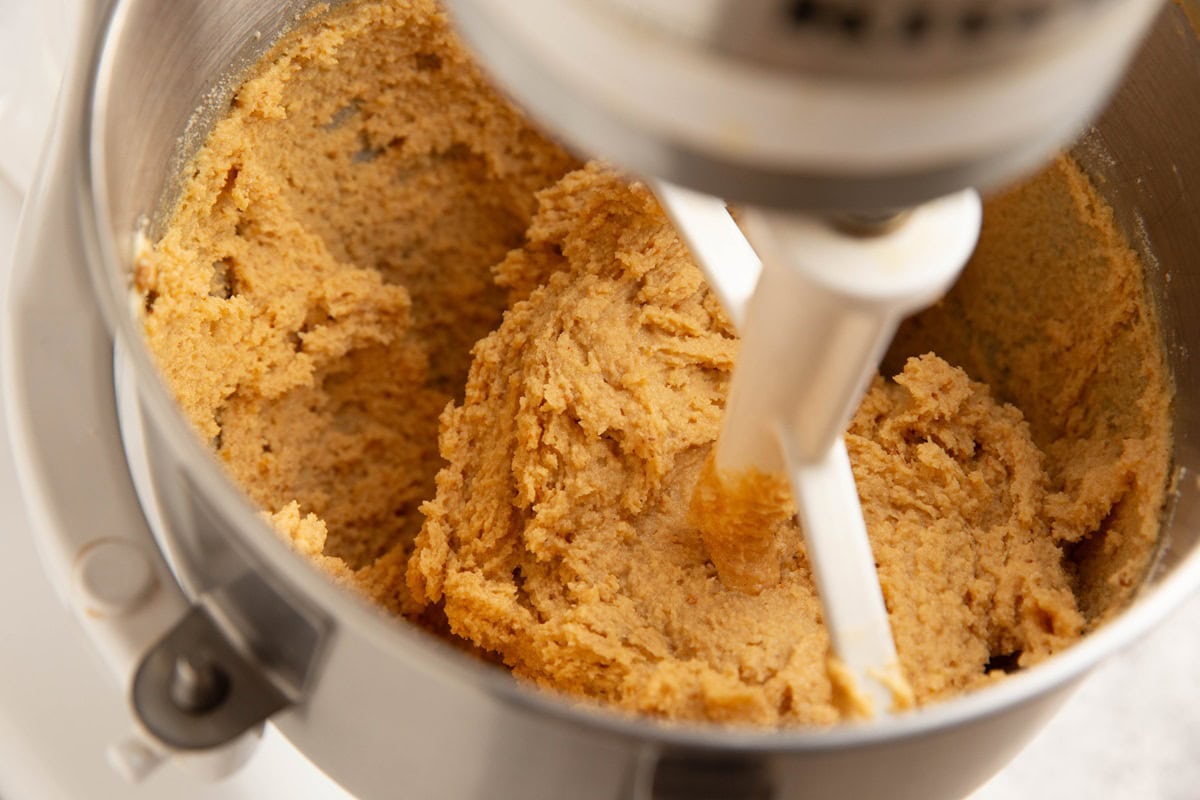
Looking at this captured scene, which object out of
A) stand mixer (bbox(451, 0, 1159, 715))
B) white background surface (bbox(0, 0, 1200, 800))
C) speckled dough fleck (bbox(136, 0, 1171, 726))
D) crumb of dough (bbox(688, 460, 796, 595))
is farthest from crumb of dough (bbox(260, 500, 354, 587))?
stand mixer (bbox(451, 0, 1159, 715))

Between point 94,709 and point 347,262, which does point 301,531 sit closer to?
point 94,709

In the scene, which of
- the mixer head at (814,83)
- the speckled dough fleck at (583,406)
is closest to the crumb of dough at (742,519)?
the speckled dough fleck at (583,406)

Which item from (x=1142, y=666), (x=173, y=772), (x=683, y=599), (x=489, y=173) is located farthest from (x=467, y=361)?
(x=1142, y=666)

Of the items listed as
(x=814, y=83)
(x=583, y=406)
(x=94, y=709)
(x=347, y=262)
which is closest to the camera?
(x=814, y=83)

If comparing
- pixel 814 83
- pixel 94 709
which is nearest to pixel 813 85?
pixel 814 83

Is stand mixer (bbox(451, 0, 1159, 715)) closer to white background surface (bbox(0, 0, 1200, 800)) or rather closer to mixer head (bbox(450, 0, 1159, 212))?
mixer head (bbox(450, 0, 1159, 212))

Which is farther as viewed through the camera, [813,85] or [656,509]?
[656,509]
